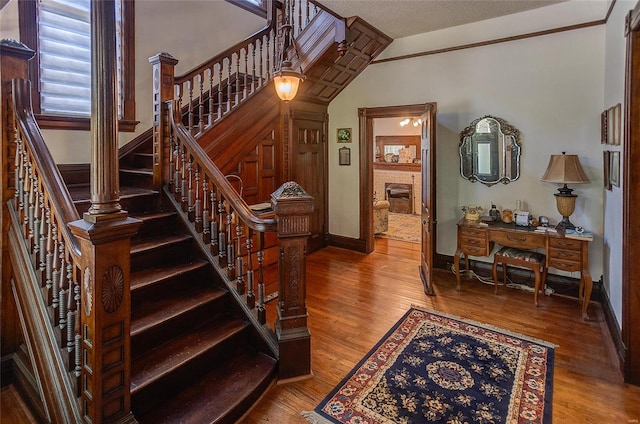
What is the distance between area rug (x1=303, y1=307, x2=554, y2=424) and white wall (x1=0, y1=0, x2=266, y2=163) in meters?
3.40

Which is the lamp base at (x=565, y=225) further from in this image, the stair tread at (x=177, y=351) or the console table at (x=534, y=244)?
the stair tread at (x=177, y=351)

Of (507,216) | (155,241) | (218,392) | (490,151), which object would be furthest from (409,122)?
(218,392)

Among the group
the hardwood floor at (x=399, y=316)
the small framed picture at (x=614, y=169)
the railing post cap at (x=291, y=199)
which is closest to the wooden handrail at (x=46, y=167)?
the railing post cap at (x=291, y=199)

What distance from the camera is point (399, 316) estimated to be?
3.48m

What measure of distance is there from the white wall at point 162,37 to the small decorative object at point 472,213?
3.95 meters

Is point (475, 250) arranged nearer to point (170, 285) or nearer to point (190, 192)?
point (190, 192)

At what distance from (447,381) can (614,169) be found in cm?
232

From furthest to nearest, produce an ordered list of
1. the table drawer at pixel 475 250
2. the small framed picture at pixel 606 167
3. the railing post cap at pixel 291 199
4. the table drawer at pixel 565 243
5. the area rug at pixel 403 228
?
1. the area rug at pixel 403 228
2. the table drawer at pixel 475 250
3. the table drawer at pixel 565 243
4. the small framed picture at pixel 606 167
5. the railing post cap at pixel 291 199

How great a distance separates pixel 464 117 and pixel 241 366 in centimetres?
396

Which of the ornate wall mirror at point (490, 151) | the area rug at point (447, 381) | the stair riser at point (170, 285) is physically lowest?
the area rug at point (447, 381)

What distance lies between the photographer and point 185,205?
3014 millimetres

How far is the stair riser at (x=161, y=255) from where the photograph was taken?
2.60 m

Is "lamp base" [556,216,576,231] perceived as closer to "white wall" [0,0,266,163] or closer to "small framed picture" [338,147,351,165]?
"small framed picture" [338,147,351,165]

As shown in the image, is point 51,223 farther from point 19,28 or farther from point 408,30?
point 408,30
